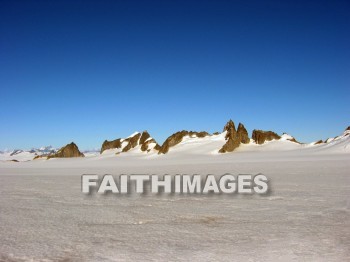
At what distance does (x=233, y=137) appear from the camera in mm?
48500

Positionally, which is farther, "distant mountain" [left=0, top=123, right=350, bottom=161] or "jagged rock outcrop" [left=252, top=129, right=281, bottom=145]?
"jagged rock outcrop" [left=252, top=129, right=281, bottom=145]

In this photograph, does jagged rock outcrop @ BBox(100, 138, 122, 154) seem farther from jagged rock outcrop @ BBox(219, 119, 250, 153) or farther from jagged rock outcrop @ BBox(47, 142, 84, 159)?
jagged rock outcrop @ BBox(219, 119, 250, 153)

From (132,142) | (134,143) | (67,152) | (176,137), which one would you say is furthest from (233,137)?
(67,152)

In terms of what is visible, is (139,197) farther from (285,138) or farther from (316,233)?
(285,138)

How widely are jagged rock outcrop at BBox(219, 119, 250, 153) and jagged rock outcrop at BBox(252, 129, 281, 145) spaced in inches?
63.2

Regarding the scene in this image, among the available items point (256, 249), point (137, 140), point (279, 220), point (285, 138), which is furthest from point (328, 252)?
point (137, 140)

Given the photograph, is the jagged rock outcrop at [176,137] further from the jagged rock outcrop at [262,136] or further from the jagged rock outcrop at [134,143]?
the jagged rock outcrop at [262,136]

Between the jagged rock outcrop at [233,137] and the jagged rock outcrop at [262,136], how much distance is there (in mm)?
1605

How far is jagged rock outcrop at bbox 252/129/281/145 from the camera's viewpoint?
52281 millimetres

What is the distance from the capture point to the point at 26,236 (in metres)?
5.21

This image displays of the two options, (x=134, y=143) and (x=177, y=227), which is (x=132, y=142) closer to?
(x=134, y=143)

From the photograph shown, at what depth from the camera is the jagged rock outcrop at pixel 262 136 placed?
52.3m

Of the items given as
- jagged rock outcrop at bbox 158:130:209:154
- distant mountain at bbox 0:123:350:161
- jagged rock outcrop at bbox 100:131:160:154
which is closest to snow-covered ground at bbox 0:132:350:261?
distant mountain at bbox 0:123:350:161

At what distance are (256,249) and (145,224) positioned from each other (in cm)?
235
